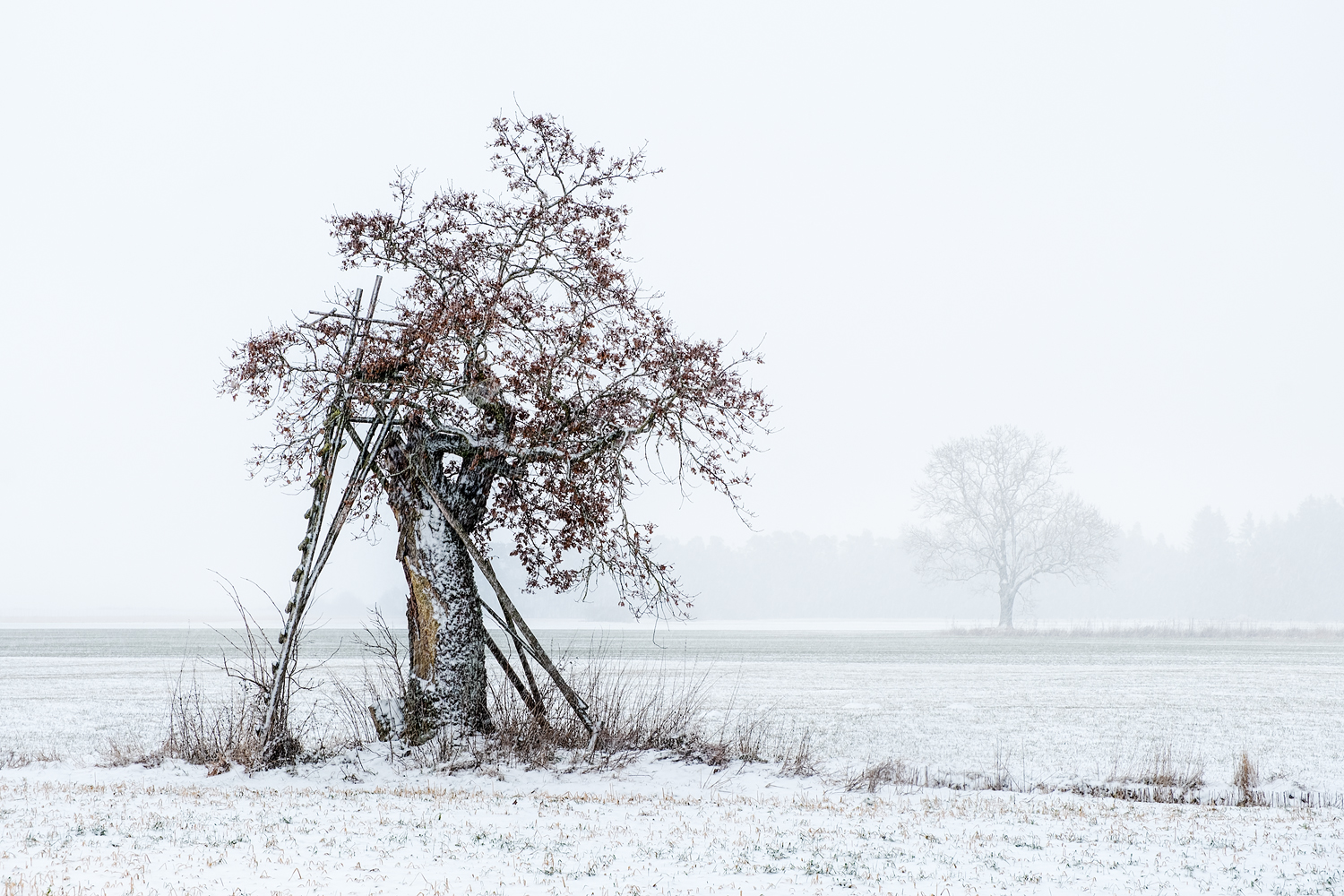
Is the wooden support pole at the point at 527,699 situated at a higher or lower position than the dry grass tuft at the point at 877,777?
higher

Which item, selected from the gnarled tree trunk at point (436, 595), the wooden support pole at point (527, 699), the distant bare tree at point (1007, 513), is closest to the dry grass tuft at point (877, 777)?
the wooden support pole at point (527, 699)

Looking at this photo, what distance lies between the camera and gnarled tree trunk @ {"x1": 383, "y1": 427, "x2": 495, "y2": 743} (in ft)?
42.3

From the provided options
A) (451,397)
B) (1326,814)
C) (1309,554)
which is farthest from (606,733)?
(1309,554)

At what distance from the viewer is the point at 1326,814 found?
10.2m

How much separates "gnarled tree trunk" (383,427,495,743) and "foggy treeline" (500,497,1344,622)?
86.5 meters

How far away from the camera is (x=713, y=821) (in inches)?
367

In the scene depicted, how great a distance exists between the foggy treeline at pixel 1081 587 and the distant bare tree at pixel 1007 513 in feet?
123

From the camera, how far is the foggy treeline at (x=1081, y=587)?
11869cm

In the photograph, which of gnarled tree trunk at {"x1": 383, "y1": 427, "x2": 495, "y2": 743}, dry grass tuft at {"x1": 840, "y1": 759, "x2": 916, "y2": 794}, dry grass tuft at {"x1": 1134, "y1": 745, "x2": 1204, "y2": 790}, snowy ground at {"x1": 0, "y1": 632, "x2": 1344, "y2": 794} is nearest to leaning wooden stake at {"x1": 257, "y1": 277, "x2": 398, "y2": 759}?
gnarled tree trunk at {"x1": 383, "y1": 427, "x2": 495, "y2": 743}

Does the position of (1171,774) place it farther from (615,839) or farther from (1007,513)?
(1007,513)

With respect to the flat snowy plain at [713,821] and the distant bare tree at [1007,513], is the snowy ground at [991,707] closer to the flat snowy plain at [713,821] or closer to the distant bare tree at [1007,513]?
the flat snowy plain at [713,821]

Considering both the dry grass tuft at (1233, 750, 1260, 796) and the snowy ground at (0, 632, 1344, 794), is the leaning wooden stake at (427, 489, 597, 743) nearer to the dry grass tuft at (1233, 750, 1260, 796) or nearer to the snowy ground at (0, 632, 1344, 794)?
the snowy ground at (0, 632, 1344, 794)

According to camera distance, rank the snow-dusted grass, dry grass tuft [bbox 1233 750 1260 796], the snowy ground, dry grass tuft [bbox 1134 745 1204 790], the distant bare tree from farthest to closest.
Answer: the distant bare tree, the snowy ground, dry grass tuft [bbox 1134 745 1204 790], dry grass tuft [bbox 1233 750 1260 796], the snow-dusted grass

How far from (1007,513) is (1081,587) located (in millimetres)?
79433
